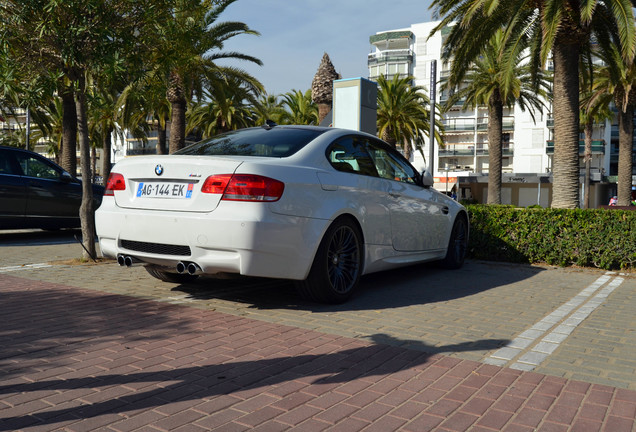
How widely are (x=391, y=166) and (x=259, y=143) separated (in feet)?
5.65

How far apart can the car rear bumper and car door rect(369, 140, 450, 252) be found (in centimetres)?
141

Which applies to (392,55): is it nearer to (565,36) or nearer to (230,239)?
(565,36)

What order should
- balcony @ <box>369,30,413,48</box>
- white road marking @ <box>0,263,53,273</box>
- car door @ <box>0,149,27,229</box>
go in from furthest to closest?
balcony @ <box>369,30,413,48</box>
car door @ <box>0,149,27,229</box>
white road marking @ <box>0,263,53,273</box>

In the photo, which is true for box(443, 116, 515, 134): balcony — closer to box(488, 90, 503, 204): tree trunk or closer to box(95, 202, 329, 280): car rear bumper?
box(488, 90, 503, 204): tree trunk

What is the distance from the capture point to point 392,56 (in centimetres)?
7800

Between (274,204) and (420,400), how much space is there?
6.83 ft

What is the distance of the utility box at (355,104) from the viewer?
11.9m

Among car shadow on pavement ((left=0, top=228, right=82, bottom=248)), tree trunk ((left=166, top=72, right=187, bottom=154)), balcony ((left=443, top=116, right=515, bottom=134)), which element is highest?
balcony ((left=443, top=116, right=515, bottom=134))

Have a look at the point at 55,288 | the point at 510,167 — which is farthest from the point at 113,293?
the point at 510,167

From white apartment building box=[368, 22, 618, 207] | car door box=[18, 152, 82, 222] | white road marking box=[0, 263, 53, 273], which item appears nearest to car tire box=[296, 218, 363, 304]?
white road marking box=[0, 263, 53, 273]

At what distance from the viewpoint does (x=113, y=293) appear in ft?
19.2

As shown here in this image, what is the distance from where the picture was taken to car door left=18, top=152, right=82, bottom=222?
10875mm

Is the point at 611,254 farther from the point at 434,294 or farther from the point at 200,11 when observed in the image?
the point at 200,11

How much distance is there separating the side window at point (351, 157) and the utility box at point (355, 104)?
5.86 metres
